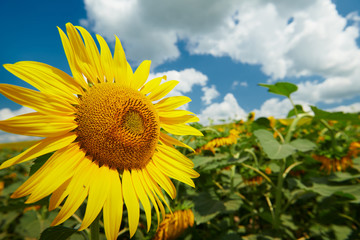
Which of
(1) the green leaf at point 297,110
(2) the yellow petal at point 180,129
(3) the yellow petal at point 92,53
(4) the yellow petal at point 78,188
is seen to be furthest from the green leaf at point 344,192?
(3) the yellow petal at point 92,53

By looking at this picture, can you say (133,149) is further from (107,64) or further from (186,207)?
(186,207)

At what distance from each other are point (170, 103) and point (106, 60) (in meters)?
0.43

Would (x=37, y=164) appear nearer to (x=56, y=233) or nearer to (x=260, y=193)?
(x=56, y=233)

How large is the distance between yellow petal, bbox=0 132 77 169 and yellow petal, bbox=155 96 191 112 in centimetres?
51

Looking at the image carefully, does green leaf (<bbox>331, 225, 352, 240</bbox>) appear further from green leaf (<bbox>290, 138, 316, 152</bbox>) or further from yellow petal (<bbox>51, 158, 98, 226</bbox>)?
yellow petal (<bbox>51, 158, 98, 226</bbox>)

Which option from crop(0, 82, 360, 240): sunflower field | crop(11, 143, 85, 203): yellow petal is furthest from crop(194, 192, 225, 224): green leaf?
crop(11, 143, 85, 203): yellow petal

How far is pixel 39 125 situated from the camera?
783mm

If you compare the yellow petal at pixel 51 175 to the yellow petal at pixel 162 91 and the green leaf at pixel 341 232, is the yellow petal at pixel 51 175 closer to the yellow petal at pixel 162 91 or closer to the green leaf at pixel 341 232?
the yellow petal at pixel 162 91

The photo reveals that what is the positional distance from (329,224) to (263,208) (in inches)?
30.6

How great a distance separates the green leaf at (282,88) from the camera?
7.76 ft

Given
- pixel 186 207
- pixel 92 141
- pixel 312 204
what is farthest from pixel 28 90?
pixel 312 204

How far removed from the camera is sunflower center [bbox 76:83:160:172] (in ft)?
2.92

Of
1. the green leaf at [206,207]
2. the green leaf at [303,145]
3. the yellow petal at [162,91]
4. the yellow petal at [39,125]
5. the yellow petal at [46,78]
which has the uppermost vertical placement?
the yellow petal at [162,91]

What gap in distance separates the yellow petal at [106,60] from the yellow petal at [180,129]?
410mm
